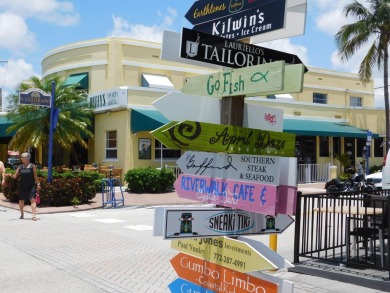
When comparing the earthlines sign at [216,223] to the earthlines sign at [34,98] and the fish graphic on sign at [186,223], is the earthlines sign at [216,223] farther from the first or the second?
the earthlines sign at [34,98]

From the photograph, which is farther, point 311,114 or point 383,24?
point 311,114

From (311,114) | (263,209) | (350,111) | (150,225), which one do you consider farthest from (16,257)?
(350,111)

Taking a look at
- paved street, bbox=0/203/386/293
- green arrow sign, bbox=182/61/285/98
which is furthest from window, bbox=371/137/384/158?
green arrow sign, bbox=182/61/285/98

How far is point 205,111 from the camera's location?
4105 mm

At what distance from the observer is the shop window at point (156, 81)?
82.5ft

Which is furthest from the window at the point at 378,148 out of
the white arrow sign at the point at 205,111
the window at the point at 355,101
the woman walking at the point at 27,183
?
the white arrow sign at the point at 205,111

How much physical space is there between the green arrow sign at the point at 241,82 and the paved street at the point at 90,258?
3010 mm

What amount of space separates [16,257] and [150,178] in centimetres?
1174

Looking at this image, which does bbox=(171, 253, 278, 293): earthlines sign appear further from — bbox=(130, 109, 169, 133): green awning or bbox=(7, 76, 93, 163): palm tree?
bbox=(7, 76, 93, 163): palm tree

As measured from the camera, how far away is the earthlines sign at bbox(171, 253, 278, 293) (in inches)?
146

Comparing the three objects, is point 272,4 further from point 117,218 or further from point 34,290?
point 117,218

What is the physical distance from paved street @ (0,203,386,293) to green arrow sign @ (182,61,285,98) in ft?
9.88

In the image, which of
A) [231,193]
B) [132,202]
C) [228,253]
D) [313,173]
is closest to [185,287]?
[228,253]

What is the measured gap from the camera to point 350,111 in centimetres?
3027
